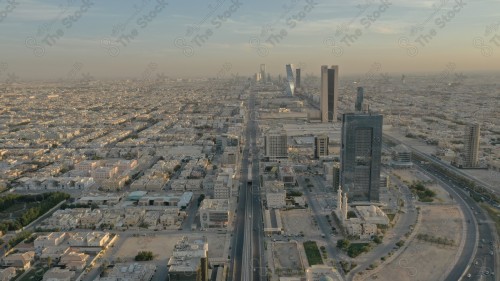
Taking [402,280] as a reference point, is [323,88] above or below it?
above

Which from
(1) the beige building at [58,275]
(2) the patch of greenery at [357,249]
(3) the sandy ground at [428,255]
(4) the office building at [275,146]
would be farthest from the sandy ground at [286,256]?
(4) the office building at [275,146]

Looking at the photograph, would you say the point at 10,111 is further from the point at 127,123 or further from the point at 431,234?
the point at 431,234

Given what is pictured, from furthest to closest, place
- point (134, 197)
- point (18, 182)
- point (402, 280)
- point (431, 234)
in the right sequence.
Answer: point (18, 182) → point (134, 197) → point (431, 234) → point (402, 280)

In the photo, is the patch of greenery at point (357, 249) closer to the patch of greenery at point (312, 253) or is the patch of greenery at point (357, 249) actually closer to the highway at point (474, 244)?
the patch of greenery at point (312, 253)

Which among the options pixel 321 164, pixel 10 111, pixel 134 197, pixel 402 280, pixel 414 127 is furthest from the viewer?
pixel 10 111

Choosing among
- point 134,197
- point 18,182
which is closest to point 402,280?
point 134,197

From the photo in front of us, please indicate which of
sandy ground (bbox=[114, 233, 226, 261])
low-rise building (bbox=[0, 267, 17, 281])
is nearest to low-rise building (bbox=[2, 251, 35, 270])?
Answer: low-rise building (bbox=[0, 267, 17, 281])

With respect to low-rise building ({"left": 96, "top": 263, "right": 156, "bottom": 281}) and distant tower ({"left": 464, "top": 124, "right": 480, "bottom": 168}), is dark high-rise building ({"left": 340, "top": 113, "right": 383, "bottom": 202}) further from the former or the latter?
low-rise building ({"left": 96, "top": 263, "right": 156, "bottom": 281})

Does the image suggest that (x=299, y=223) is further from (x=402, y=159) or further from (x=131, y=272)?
(x=402, y=159)
